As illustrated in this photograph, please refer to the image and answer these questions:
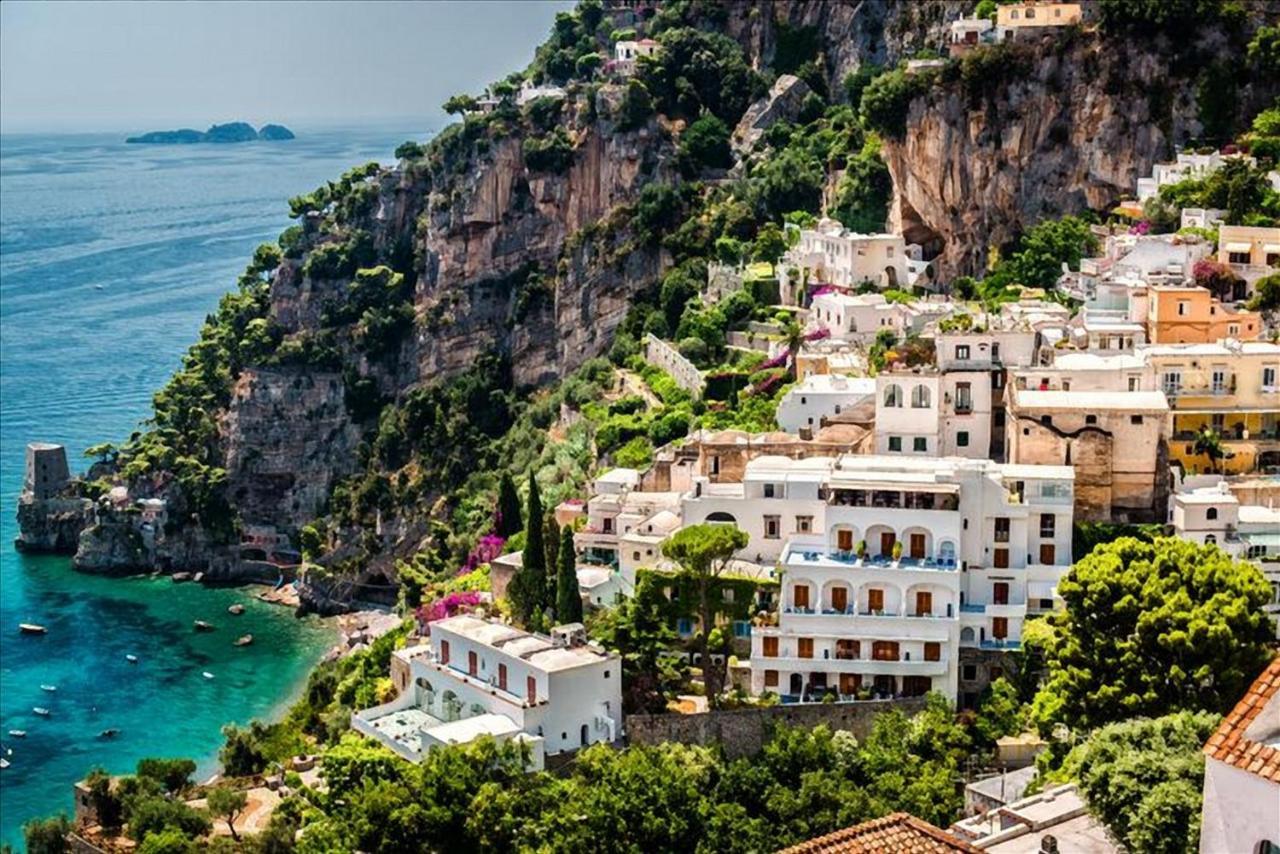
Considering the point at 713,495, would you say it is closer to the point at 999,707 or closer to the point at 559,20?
the point at 999,707

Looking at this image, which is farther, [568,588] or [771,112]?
[771,112]

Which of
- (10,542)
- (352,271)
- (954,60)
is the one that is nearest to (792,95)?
(954,60)

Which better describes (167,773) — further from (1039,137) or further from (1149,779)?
(1039,137)

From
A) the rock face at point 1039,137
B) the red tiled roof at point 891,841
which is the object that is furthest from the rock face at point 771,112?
the red tiled roof at point 891,841

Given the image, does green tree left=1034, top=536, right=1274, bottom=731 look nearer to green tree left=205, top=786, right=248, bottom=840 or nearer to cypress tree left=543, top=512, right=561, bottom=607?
cypress tree left=543, top=512, right=561, bottom=607

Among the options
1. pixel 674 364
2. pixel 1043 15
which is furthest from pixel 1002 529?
pixel 1043 15

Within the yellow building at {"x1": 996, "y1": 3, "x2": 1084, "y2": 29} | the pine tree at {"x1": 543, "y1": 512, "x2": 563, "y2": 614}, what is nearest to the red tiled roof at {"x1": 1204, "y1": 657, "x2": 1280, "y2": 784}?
the pine tree at {"x1": 543, "y1": 512, "x2": 563, "y2": 614}
